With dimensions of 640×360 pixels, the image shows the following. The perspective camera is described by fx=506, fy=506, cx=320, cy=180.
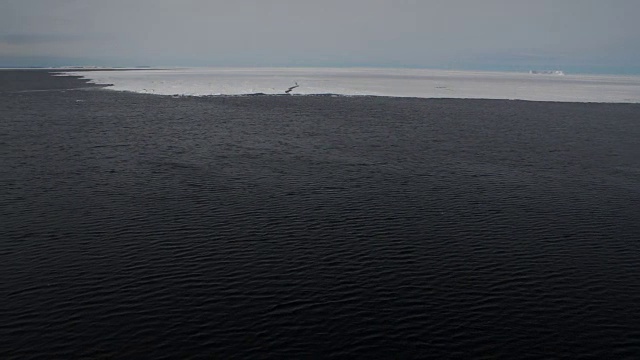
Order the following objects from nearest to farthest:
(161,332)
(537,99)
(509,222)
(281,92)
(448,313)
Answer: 1. (161,332)
2. (448,313)
3. (509,222)
4. (537,99)
5. (281,92)

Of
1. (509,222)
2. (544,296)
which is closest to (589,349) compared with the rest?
(544,296)

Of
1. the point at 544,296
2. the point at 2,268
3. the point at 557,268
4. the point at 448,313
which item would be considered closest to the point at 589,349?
the point at 544,296

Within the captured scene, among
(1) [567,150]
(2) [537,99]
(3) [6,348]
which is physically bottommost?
(3) [6,348]

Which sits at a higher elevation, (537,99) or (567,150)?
(537,99)

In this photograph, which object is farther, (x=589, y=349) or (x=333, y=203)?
(x=333, y=203)

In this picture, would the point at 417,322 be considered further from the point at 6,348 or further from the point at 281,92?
the point at 281,92

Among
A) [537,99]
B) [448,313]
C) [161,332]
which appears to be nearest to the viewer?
[161,332]
